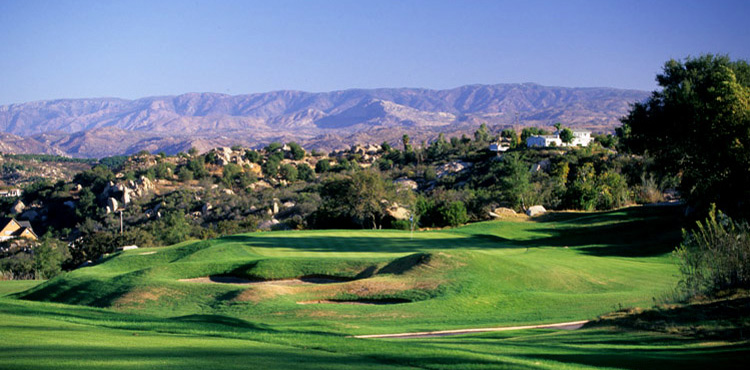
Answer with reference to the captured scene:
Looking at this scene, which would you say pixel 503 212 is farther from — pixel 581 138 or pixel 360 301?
pixel 581 138

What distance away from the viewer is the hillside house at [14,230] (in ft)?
226

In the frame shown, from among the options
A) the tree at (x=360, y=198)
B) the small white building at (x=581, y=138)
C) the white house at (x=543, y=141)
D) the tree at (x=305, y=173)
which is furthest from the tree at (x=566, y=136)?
the tree at (x=360, y=198)

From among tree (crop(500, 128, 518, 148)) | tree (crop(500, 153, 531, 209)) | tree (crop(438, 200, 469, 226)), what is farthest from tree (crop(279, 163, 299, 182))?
tree (crop(438, 200, 469, 226))

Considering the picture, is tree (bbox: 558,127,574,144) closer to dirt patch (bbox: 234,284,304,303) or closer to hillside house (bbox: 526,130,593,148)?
hillside house (bbox: 526,130,593,148)

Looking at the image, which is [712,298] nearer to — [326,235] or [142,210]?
[326,235]

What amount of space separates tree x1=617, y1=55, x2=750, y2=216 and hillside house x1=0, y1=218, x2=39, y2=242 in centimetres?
6200

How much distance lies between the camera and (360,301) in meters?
20.5

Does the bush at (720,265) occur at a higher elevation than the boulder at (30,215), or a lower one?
higher

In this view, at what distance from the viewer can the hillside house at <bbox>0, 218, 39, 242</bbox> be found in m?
68.8

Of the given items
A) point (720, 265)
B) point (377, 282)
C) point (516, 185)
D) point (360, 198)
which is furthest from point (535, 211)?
point (720, 265)

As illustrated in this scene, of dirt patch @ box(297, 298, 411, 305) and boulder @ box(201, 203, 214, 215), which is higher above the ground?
dirt patch @ box(297, 298, 411, 305)

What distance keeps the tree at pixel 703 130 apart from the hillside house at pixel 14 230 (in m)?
62.0

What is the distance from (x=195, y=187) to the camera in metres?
93.9

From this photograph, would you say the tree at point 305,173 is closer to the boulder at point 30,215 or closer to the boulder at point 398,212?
the boulder at point 30,215
